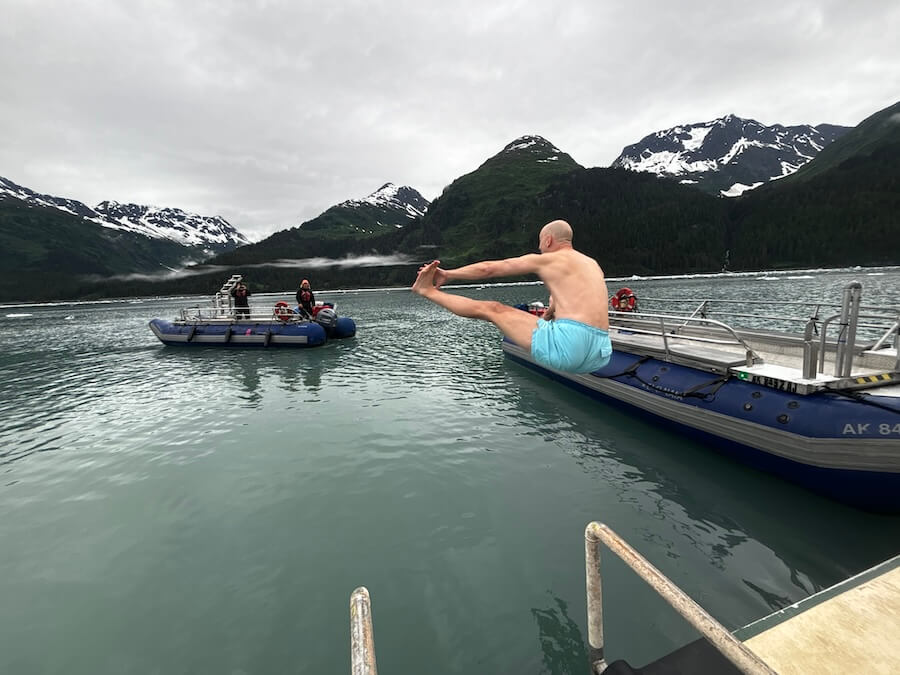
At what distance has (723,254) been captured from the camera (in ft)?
572

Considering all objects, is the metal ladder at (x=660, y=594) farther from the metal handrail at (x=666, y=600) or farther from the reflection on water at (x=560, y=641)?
the reflection on water at (x=560, y=641)

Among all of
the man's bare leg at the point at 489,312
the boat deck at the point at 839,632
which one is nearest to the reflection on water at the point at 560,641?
the boat deck at the point at 839,632

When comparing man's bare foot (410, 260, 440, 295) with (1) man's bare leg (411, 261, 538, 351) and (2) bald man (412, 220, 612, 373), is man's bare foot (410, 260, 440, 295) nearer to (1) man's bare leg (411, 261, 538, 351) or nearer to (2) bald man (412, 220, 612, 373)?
(1) man's bare leg (411, 261, 538, 351)

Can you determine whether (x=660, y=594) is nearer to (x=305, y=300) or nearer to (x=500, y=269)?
(x=500, y=269)

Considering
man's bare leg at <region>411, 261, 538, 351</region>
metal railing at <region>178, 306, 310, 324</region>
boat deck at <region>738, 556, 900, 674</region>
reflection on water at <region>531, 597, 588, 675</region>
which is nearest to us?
boat deck at <region>738, 556, 900, 674</region>

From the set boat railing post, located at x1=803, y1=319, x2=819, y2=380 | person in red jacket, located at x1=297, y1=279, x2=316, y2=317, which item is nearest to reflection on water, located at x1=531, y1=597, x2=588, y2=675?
boat railing post, located at x1=803, y1=319, x2=819, y2=380

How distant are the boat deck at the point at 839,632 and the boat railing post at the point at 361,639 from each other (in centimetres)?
297

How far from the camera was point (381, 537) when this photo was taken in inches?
263

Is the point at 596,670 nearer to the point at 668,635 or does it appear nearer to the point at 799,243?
the point at 668,635

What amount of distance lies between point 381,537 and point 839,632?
18.5ft

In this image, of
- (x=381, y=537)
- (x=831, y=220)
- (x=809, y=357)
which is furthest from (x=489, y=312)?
(x=831, y=220)

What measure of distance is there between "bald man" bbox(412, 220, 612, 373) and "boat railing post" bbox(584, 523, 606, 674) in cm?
204

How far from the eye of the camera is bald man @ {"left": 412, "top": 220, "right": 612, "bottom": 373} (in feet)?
15.7

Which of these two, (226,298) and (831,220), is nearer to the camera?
(226,298)
